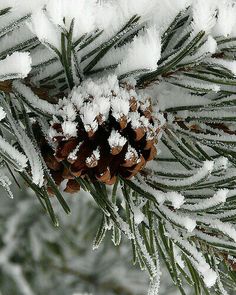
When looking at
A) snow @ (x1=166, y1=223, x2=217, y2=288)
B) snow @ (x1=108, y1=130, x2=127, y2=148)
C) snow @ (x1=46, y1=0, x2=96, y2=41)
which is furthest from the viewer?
snow @ (x1=166, y1=223, x2=217, y2=288)

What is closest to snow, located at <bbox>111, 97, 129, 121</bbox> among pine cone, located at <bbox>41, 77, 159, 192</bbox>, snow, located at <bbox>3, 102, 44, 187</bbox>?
pine cone, located at <bbox>41, 77, 159, 192</bbox>

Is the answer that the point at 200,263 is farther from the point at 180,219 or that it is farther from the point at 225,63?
the point at 225,63

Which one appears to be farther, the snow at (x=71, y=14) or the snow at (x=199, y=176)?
the snow at (x=199, y=176)

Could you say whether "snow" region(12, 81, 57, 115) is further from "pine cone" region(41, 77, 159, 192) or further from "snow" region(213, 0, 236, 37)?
"snow" region(213, 0, 236, 37)

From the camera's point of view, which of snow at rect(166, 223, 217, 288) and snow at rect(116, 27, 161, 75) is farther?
snow at rect(166, 223, 217, 288)

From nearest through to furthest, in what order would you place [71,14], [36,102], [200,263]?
[71,14] → [36,102] → [200,263]

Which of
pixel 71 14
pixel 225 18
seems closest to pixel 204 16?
pixel 225 18

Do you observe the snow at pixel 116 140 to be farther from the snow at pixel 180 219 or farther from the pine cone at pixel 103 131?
the snow at pixel 180 219

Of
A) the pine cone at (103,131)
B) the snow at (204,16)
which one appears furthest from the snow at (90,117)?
the snow at (204,16)
